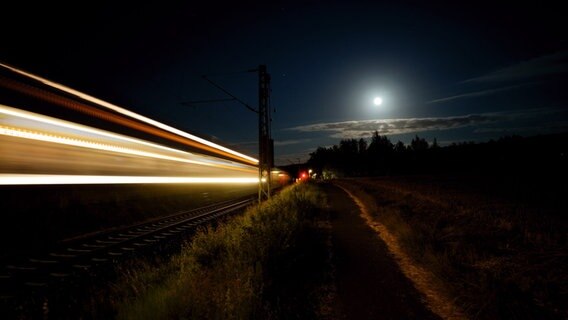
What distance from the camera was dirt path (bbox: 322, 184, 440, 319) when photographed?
5145 millimetres

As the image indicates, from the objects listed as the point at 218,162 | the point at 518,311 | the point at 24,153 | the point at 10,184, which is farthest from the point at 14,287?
the point at 218,162

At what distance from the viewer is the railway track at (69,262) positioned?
567cm

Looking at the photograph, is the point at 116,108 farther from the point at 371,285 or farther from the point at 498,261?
the point at 498,261

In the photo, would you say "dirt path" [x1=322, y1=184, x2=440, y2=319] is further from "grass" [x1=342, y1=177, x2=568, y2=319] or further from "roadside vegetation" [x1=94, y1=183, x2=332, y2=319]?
"grass" [x1=342, y1=177, x2=568, y2=319]

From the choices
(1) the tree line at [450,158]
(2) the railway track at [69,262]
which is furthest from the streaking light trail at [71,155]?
(1) the tree line at [450,158]

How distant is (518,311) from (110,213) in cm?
1455

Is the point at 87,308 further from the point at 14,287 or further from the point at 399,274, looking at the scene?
the point at 399,274

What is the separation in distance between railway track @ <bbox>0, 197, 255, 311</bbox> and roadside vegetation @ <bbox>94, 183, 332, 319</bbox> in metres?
1.00

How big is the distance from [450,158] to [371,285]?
105003mm

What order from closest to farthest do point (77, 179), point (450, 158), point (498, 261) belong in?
point (498, 261) → point (77, 179) → point (450, 158)

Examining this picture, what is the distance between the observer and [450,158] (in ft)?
323

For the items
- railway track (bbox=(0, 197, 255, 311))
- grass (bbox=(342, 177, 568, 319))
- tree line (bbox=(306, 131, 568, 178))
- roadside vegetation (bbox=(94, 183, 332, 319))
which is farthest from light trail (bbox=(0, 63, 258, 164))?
tree line (bbox=(306, 131, 568, 178))

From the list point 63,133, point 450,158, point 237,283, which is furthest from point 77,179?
point 450,158

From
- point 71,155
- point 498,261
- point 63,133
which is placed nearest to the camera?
point 498,261
